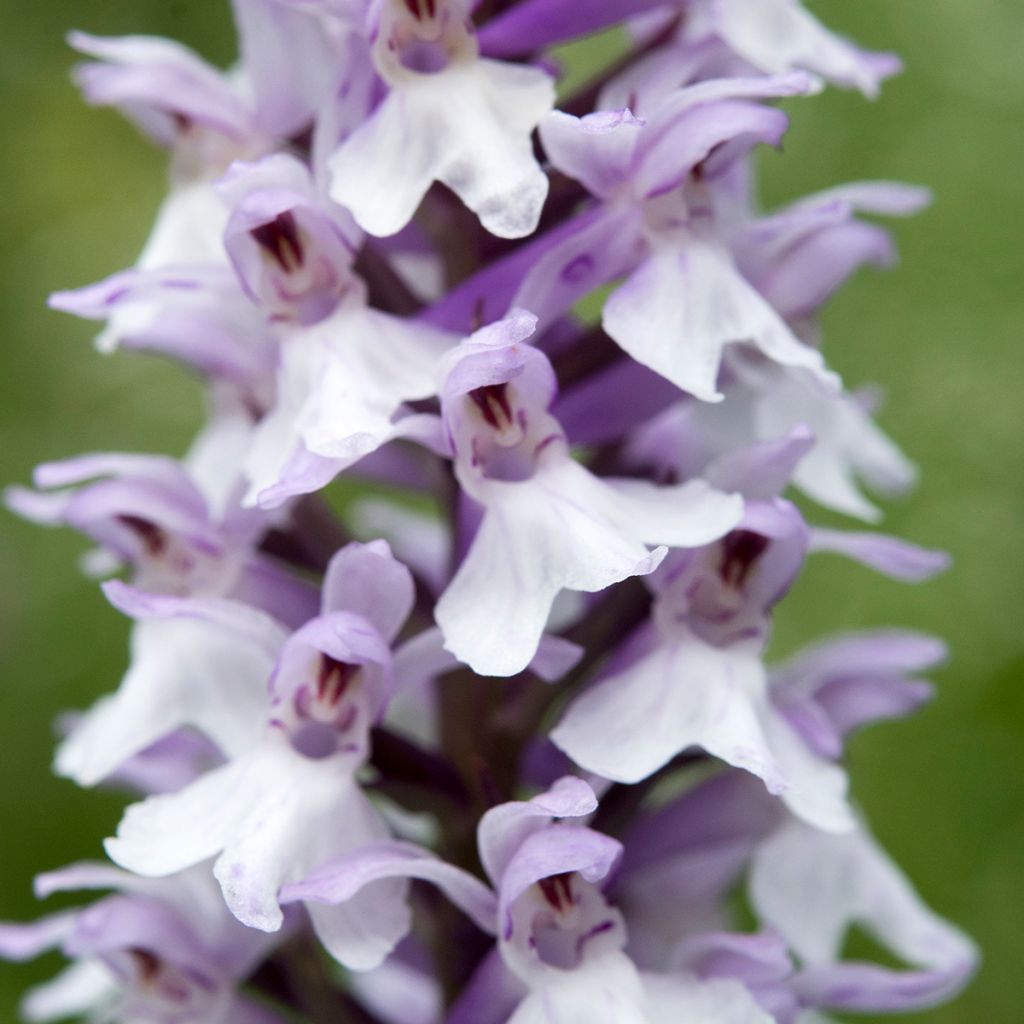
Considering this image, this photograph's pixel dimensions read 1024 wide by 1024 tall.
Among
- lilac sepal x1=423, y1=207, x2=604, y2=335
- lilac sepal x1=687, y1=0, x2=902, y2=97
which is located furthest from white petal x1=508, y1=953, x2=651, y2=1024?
lilac sepal x1=687, y1=0, x2=902, y2=97

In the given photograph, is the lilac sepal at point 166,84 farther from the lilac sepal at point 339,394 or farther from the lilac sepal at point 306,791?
the lilac sepal at point 306,791

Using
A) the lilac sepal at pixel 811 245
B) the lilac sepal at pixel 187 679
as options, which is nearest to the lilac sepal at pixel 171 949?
the lilac sepal at pixel 187 679

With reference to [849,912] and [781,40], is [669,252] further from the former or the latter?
[849,912]

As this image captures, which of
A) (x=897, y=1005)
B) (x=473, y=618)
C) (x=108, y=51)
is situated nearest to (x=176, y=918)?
(x=473, y=618)

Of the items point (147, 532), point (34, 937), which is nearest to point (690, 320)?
point (147, 532)

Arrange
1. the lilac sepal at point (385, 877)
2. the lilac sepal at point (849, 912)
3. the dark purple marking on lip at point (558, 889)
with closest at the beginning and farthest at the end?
the lilac sepal at point (385, 877), the dark purple marking on lip at point (558, 889), the lilac sepal at point (849, 912)

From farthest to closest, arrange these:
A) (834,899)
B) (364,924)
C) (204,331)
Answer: (834,899) → (204,331) → (364,924)
